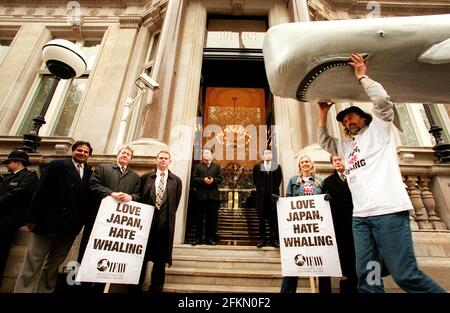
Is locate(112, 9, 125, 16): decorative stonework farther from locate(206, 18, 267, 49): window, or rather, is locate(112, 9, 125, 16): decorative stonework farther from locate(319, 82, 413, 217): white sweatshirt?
locate(319, 82, 413, 217): white sweatshirt

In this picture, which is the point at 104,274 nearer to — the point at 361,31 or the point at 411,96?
the point at 361,31

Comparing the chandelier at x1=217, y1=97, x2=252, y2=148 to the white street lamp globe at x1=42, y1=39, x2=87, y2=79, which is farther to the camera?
the chandelier at x1=217, y1=97, x2=252, y2=148

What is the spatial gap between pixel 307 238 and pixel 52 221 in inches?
120

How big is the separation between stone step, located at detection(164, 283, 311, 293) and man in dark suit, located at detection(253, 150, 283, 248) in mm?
1097

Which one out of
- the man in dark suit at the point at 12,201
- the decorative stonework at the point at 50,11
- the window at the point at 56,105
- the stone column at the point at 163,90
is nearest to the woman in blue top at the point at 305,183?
the stone column at the point at 163,90

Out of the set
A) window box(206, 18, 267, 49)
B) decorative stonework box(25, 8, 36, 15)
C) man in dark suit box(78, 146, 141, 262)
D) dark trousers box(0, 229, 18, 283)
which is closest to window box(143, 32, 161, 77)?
window box(206, 18, 267, 49)

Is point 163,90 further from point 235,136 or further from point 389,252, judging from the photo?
point 235,136

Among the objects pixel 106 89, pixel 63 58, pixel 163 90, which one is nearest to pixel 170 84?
pixel 163 90

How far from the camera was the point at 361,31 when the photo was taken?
6.45 feet

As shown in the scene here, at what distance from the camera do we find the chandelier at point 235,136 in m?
13.5

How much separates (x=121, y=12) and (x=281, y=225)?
9747 mm

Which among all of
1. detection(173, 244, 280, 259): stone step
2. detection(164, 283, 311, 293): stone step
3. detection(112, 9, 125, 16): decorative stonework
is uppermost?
detection(112, 9, 125, 16): decorative stonework

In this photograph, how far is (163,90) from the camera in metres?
5.67

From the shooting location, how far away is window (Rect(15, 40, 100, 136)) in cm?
741
